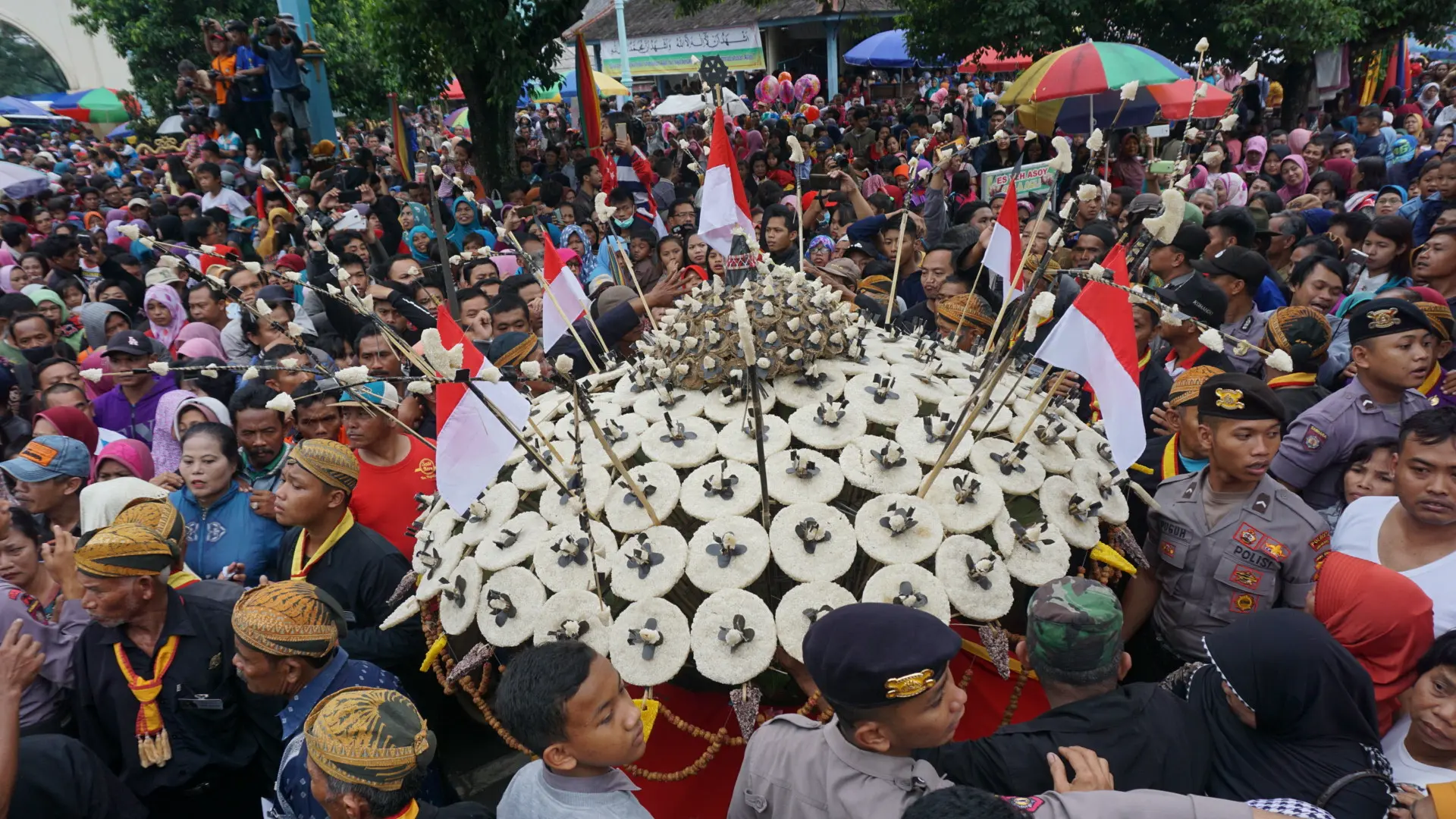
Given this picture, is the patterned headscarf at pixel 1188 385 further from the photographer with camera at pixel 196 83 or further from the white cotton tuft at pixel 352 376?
the photographer with camera at pixel 196 83

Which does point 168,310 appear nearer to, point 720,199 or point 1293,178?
point 720,199

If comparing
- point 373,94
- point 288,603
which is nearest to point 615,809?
point 288,603

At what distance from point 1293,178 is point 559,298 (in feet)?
29.9

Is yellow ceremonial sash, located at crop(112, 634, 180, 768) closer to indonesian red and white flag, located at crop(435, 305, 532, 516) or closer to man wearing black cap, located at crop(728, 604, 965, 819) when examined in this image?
indonesian red and white flag, located at crop(435, 305, 532, 516)

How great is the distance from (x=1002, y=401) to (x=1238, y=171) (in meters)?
11.0

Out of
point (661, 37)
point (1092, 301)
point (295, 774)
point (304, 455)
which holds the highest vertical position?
point (661, 37)

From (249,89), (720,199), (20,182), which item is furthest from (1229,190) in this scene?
(20,182)

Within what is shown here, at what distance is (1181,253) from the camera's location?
5.69 meters

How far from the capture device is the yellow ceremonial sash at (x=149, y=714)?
3086 mm

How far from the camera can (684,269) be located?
6719 mm

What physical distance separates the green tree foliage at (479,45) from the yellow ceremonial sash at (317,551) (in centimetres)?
920

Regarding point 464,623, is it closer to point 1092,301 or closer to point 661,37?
point 1092,301

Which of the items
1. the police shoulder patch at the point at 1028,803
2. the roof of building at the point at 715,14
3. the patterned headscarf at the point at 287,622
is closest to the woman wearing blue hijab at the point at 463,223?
the patterned headscarf at the point at 287,622

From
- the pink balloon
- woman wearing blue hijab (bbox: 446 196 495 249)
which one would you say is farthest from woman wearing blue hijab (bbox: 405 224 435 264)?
the pink balloon
